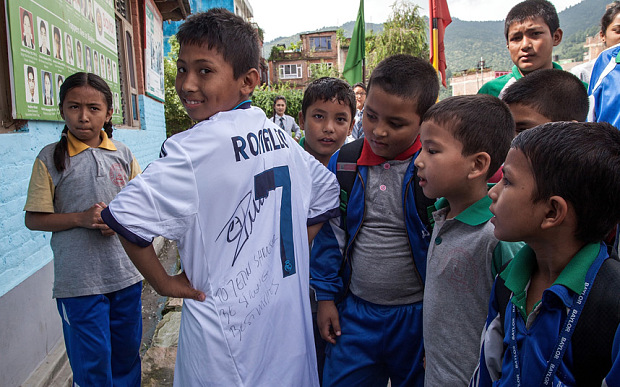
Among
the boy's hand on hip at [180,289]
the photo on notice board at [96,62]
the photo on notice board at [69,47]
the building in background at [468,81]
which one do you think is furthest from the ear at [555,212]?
the building in background at [468,81]

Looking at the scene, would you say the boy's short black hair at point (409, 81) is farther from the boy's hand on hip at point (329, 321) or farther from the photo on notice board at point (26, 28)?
the photo on notice board at point (26, 28)

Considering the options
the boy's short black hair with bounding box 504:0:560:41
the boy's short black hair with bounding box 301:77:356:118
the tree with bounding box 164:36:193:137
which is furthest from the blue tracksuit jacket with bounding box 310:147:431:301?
the tree with bounding box 164:36:193:137

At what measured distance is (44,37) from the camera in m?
3.10

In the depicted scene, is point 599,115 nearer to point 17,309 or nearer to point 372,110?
point 372,110

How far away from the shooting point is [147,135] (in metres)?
6.78

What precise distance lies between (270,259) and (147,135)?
5.98 meters

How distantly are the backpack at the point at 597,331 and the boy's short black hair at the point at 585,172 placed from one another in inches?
5.2

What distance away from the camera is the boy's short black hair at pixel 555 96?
1.70 metres

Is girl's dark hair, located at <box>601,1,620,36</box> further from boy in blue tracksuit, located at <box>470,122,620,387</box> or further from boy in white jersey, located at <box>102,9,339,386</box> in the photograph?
boy in white jersey, located at <box>102,9,339,386</box>

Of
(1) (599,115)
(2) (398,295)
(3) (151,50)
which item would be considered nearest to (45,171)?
(2) (398,295)

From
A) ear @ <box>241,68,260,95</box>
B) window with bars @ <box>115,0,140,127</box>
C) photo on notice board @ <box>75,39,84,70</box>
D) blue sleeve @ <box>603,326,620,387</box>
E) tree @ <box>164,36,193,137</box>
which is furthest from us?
tree @ <box>164,36,193,137</box>

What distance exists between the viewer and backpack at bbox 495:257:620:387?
0.92 metres

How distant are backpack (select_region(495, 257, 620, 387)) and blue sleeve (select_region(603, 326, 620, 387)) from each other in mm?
34

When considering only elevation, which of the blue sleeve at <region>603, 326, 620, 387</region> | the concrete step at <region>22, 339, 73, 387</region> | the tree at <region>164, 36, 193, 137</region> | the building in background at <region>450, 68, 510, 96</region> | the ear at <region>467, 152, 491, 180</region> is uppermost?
the building in background at <region>450, 68, 510, 96</region>
